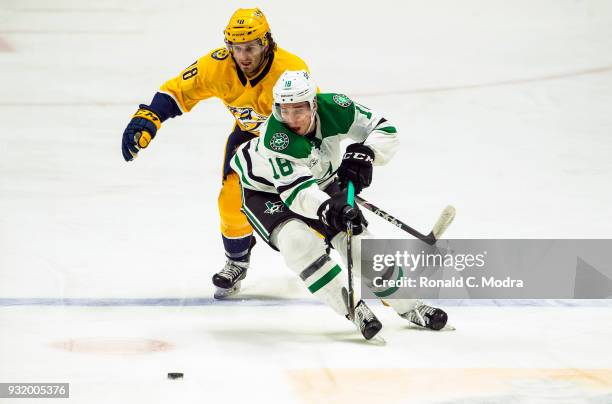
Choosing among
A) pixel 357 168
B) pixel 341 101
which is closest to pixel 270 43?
pixel 341 101

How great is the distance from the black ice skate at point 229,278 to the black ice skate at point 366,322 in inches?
33.6

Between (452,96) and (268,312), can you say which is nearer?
(268,312)

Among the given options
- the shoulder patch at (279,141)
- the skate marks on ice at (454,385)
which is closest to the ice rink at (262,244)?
the skate marks on ice at (454,385)

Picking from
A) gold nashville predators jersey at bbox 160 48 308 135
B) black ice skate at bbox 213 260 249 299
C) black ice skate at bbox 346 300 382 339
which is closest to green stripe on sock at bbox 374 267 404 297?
black ice skate at bbox 346 300 382 339

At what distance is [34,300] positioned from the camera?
178 inches

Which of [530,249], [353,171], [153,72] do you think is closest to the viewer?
[353,171]

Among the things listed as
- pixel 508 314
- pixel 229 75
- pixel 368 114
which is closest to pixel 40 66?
pixel 229 75

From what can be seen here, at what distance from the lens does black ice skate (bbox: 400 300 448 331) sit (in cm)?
415

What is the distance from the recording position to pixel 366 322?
3973 mm

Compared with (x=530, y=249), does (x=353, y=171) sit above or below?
above

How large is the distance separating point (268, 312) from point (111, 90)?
3.56 meters

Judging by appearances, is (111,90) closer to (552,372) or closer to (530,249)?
(530,249)

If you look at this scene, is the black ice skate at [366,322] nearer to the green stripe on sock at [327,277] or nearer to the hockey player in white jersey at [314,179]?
the hockey player in white jersey at [314,179]

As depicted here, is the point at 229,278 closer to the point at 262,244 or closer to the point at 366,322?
the point at 262,244
